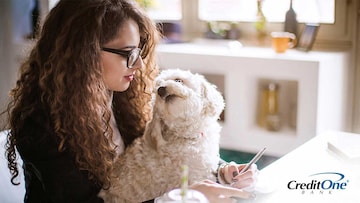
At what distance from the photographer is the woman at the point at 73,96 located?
1200mm

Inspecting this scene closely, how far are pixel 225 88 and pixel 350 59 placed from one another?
2.11ft

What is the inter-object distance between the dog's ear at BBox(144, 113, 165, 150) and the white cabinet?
1344 millimetres

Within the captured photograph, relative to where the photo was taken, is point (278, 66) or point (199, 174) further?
point (278, 66)

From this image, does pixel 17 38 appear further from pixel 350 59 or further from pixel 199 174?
pixel 199 174

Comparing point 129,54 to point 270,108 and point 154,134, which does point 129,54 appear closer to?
point 154,134

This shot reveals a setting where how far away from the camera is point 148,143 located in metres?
1.29

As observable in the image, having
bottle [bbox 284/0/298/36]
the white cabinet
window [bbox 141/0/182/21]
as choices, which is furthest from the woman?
window [bbox 141/0/182/21]

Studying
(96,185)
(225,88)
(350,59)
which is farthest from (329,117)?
(96,185)

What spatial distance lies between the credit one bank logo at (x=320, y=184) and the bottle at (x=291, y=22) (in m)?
1.58

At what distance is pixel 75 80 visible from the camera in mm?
1234

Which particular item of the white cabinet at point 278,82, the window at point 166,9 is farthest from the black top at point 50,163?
the window at point 166,9

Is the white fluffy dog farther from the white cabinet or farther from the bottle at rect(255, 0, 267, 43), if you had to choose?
the bottle at rect(255, 0, 267, 43)

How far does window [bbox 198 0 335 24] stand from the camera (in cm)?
278

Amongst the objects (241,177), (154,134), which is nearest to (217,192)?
(241,177)
